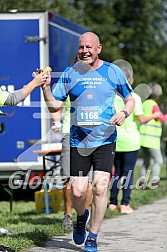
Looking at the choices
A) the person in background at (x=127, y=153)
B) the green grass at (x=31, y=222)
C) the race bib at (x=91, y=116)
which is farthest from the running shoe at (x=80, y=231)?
the person in background at (x=127, y=153)

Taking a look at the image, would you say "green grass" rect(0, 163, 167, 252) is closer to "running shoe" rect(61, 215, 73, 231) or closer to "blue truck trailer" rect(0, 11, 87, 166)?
"running shoe" rect(61, 215, 73, 231)

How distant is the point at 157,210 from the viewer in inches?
410

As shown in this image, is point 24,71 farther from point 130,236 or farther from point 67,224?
point 130,236

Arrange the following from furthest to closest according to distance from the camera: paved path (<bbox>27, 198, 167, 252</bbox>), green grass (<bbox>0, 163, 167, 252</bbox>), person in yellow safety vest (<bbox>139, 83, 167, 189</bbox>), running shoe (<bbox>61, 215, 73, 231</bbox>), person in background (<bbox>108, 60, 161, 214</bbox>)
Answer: person in yellow safety vest (<bbox>139, 83, 167, 189</bbox>), person in background (<bbox>108, 60, 161, 214</bbox>), running shoe (<bbox>61, 215, 73, 231</bbox>), green grass (<bbox>0, 163, 167, 252</bbox>), paved path (<bbox>27, 198, 167, 252</bbox>)

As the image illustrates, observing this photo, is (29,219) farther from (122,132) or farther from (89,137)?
(89,137)

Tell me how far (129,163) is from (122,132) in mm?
448

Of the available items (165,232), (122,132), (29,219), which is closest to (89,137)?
(165,232)

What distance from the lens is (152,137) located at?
1364 centimetres

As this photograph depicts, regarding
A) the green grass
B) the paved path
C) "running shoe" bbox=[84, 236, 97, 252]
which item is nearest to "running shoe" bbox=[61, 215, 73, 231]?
the green grass

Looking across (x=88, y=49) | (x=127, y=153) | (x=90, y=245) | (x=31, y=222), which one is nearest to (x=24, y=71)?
(x=127, y=153)

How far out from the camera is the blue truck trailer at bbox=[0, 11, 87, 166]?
1119 cm

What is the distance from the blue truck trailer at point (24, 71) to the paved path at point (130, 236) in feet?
7.41

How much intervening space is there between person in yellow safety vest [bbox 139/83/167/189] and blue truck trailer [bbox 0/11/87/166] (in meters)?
2.29

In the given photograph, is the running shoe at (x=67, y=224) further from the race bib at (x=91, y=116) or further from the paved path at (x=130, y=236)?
the race bib at (x=91, y=116)
